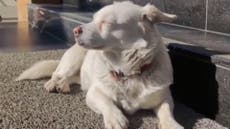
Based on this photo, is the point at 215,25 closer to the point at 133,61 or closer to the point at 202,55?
the point at 202,55

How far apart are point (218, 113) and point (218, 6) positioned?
85cm

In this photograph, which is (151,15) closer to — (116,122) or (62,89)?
(116,122)

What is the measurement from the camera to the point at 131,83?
5.40ft

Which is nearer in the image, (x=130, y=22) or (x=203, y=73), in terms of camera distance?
(x=130, y=22)

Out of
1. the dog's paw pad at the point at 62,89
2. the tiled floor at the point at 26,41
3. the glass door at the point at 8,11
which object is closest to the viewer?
the dog's paw pad at the point at 62,89

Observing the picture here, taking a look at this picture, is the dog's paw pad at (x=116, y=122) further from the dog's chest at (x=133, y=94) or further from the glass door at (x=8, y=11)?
the glass door at (x=8, y=11)

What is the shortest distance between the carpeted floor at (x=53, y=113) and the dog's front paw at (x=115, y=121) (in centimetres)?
5

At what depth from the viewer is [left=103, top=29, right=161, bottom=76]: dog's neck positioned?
162 cm

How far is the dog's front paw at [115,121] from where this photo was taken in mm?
1529

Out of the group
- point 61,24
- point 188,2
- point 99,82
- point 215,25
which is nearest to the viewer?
point 99,82

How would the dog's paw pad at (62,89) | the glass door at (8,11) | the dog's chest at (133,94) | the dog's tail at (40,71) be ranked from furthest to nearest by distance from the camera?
the glass door at (8,11)
the dog's tail at (40,71)
the dog's paw pad at (62,89)
the dog's chest at (133,94)

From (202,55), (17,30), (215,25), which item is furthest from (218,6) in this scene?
(17,30)

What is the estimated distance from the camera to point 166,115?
1592 mm

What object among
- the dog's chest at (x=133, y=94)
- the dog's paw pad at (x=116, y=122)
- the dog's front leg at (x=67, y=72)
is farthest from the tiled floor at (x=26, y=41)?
the dog's paw pad at (x=116, y=122)
